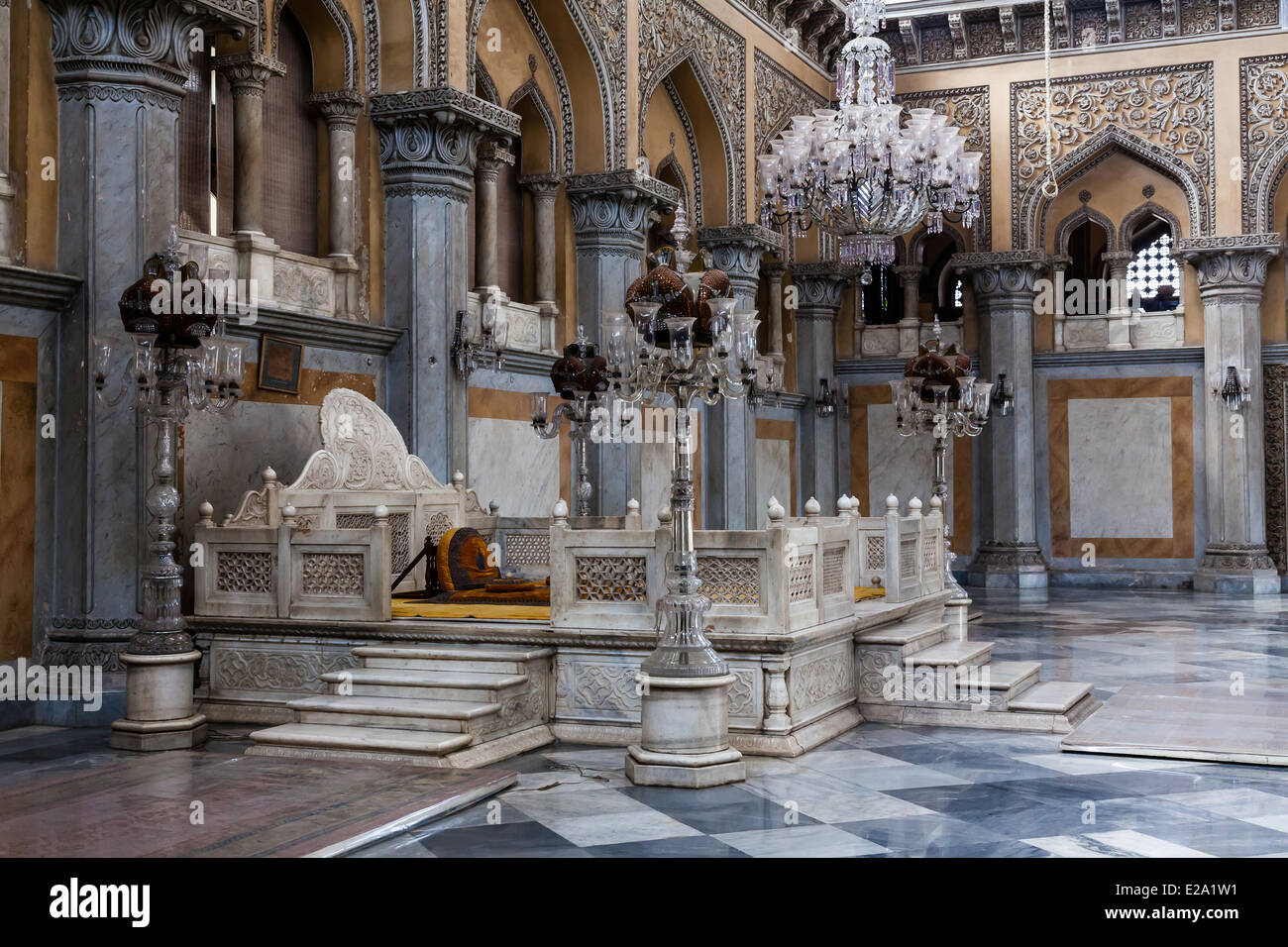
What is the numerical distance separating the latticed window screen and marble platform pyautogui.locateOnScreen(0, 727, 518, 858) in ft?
48.3

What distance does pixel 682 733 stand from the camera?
600cm

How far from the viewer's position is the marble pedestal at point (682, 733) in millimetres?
5941

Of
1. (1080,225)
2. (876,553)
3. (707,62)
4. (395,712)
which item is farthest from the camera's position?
(1080,225)

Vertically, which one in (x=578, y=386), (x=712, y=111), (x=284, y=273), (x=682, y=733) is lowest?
(x=682, y=733)

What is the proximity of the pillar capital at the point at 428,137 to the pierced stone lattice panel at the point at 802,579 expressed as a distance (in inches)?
174

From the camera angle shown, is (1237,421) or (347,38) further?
(1237,421)

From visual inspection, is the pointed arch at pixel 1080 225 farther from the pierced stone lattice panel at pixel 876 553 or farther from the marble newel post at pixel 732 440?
the pierced stone lattice panel at pixel 876 553

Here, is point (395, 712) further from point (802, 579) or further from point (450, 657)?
point (802, 579)

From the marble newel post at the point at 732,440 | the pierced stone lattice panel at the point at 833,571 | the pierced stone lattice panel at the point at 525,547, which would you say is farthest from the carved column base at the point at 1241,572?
the pierced stone lattice panel at the point at 833,571

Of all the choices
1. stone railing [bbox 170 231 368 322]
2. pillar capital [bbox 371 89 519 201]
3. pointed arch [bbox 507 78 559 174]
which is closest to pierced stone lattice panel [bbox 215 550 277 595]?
stone railing [bbox 170 231 368 322]

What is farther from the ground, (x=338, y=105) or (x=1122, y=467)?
(x=338, y=105)

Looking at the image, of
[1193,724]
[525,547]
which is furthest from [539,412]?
[1193,724]

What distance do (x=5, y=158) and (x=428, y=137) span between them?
3219 millimetres

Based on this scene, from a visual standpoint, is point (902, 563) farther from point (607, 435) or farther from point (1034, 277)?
point (1034, 277)
